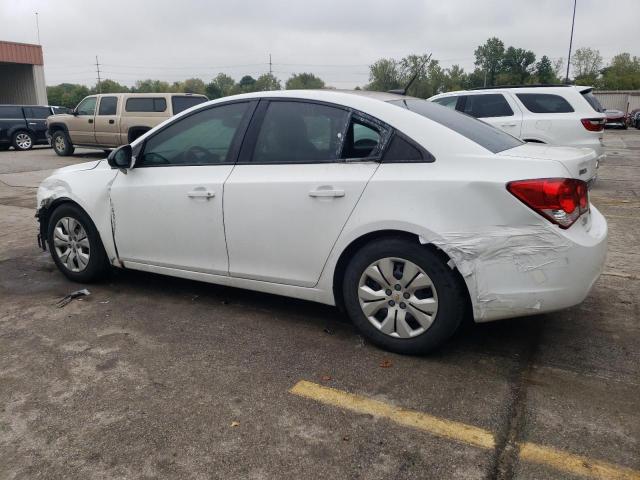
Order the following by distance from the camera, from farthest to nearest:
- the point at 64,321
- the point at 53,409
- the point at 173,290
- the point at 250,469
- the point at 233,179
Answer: the point at 173,290
the point at 64,321
the point at 233,179
the point at 53,409
the point at 250,469

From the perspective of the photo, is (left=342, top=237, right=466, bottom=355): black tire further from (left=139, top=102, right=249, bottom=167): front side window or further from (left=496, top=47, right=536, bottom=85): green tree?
(left=496, top=47, right=536, bottom=85): green tree

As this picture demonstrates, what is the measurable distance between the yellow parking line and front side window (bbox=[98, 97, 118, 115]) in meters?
14.2

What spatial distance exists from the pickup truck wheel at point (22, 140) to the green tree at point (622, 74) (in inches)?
2552

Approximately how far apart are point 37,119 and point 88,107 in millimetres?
5831

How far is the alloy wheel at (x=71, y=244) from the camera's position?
4.60m

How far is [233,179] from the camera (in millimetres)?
3717

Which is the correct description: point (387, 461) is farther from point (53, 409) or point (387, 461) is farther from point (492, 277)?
point (53, 409)

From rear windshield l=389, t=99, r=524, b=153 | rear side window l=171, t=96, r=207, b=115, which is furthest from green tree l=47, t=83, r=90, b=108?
rear windshield l=389, t=99, r=524, b=153

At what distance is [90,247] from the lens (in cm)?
455

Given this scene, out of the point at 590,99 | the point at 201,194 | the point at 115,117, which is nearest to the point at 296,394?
the point at 201,194

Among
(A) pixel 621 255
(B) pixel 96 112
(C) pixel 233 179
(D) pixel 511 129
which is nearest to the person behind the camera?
(C) pixel 233 179

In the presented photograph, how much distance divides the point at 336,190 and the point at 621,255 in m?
3.50

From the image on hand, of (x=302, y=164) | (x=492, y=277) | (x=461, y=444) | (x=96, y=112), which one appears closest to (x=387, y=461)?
(x=461, y=444)

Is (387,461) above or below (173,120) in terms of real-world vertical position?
below
